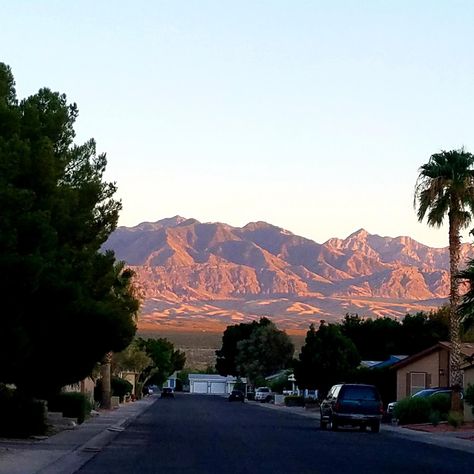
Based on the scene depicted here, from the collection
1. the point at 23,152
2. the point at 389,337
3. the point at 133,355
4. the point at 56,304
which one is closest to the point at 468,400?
the point at 56,304

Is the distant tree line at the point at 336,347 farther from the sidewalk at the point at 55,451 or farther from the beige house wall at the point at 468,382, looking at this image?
the sidewalk at the point at 55,451

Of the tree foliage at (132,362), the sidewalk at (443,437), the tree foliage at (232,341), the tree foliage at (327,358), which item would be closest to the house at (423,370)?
the tree foliage at (327,358)

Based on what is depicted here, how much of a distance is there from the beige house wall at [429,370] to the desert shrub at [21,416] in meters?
39.5

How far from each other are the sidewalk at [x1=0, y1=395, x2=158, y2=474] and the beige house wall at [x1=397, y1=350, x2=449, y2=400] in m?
32.5

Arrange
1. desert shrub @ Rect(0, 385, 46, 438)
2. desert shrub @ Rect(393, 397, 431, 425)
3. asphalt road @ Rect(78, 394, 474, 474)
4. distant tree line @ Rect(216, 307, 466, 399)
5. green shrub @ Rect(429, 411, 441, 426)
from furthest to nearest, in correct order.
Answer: distant tree line @ Rect(216, 307, 466, 399)
desert shrub @ Rect(393, 397, 431, 425)
green shrub @ Rect(429, 411, 441, 426)
desert shrub @ Rect(0, 385, 46, 438)
asphalt road @ Rect(78, 394, 474, 474)

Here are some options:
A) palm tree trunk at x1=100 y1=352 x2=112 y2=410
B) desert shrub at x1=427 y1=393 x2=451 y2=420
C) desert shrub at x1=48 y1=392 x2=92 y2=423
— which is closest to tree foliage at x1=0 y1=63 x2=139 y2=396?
desert shrub at x1=48 y1=392 x2=92 y2=423

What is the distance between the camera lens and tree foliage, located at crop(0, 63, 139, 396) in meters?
26.8

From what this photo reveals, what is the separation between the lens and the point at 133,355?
98625 millimetres

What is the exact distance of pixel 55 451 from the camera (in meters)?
31.0

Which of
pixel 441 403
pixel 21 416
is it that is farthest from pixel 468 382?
pixel 21 416

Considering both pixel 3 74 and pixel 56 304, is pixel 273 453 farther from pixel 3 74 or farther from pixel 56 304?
pixel 3 74

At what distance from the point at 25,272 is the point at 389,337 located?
91554 millimetres

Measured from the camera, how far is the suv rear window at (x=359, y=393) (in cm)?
4738

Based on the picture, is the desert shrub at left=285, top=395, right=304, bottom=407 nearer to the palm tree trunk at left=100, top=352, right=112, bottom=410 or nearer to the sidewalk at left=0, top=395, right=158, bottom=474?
the palm tree trunk at left=100, top=352, right=112, bottom=410
